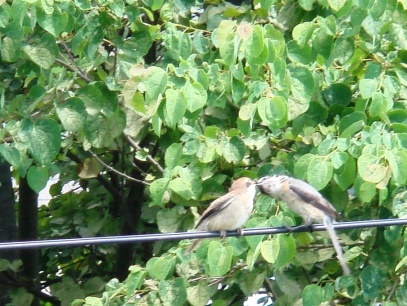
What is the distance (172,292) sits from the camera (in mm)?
5082

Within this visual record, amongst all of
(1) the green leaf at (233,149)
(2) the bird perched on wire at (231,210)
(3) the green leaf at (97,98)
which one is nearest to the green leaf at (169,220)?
(2) the bird perched on wire at (231,210)

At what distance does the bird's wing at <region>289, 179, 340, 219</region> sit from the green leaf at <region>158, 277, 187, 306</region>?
787mm

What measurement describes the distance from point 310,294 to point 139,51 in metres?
1.60

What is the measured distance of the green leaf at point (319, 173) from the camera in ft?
15.0

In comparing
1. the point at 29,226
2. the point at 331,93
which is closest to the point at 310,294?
the point at 331,93

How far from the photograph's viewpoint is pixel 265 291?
19.2 feet

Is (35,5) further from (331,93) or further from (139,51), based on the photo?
(331,93)

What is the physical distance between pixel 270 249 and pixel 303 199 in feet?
1.44

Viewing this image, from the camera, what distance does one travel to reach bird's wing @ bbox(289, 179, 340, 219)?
16.3ft

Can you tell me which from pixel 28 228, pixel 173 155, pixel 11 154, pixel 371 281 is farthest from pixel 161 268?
pixel 28 228

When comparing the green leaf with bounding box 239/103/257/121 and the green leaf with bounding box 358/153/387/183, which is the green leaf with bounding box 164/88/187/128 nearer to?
the green leaf with bounding box 239/103/257/121

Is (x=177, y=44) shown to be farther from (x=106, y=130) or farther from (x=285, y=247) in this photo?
(x=285, y=247)

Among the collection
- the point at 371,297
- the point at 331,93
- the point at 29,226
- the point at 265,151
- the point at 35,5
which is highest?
the point at 35,5

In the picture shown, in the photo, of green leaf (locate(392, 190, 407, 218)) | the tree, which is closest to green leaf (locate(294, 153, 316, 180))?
the tree
